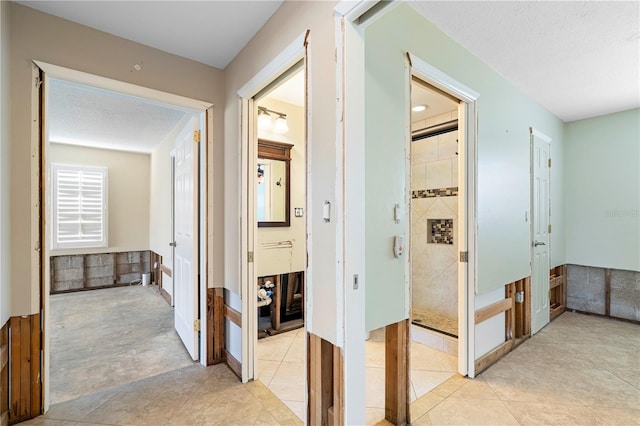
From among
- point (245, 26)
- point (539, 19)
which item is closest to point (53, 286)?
point (245, 26)

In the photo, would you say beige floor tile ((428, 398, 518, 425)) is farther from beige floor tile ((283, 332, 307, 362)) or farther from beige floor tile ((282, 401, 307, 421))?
beige floor tile ((283, 332, 307, 362))

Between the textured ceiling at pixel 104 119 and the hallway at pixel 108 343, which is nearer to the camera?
the hallway at pixel 108 343

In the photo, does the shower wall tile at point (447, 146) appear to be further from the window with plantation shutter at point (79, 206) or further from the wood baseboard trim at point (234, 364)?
the window with plantation shutter at point (79, 206)

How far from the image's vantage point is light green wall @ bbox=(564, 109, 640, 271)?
A: 3475mm

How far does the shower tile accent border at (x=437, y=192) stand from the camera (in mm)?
3365

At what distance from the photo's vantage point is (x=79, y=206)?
5.05 metres

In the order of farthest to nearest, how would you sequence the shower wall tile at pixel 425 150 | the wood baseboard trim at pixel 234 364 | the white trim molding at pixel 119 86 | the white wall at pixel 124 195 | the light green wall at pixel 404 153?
the white wall at pixel 124 195, the shower wall tile at pixel 425 150, the wood baseboard trim at pixel 234 364, the white trim molding at pixel 119 86, the light green wall at pixel 404 153

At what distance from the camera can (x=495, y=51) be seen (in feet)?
7.37

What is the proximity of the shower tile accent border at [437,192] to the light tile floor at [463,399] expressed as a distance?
171 centimetres

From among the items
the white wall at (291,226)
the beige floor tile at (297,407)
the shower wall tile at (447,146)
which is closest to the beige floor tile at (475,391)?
the beige floor tile at (297,407)

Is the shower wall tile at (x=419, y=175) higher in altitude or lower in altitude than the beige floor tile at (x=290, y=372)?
higher

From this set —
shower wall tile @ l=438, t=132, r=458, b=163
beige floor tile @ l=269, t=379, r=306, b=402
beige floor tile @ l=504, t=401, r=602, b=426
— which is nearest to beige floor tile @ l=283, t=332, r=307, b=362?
beige floor tile @ l=269, t=379, r=306, b=402

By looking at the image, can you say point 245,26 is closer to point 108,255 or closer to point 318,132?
point 318,132

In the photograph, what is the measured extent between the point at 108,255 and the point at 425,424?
228 inches
